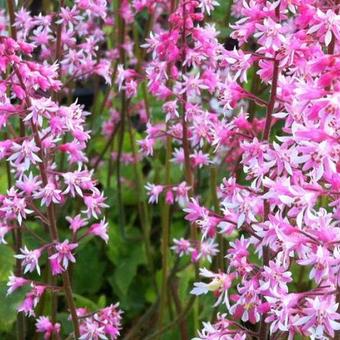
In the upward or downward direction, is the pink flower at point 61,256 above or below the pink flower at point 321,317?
below

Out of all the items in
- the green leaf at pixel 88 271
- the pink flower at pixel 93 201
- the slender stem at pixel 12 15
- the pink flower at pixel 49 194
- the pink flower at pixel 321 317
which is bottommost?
the green leaf at pixel 88 271

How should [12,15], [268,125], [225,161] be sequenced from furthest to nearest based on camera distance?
[225,161] < [12,15] < [268,125]

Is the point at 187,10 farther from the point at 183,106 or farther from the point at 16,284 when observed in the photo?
the point at 16,284

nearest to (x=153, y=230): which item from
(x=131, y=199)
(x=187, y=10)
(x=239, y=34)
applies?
(x=131, y=199)

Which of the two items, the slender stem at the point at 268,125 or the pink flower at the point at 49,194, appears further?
the pink flower at the point at 49,194

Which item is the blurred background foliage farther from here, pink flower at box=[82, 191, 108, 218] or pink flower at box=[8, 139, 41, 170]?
pink flower at box=[8, 139, 41, 170]

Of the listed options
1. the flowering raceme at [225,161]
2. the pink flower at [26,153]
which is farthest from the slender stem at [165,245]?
the pink flower at [26,153]

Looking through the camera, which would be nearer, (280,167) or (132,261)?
(280,167)

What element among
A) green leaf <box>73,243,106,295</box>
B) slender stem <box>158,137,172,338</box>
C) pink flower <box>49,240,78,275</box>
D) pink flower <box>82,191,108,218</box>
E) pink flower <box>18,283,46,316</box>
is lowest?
green leaf <box>73,243,106,295</box>

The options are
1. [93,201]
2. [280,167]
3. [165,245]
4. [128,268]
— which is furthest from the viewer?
[128,268]

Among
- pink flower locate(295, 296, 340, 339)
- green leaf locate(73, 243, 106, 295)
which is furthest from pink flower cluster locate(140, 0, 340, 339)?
green leaf locate(73, 243, 106, 295)

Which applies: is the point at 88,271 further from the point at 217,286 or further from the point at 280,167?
the point at 280,167

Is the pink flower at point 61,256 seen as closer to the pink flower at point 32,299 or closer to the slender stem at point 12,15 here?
the pink flower at point 32,299

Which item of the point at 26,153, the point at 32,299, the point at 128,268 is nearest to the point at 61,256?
the point at 32,299
